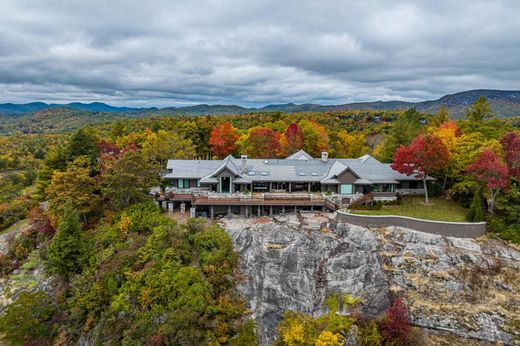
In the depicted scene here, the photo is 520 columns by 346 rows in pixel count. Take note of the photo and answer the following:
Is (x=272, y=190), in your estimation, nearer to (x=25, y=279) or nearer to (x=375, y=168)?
(x=375, y=168)

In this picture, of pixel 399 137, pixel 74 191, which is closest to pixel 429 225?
pixel 399 137

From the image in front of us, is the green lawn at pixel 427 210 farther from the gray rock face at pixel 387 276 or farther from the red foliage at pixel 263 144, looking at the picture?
the red foliage at pixel 263 144

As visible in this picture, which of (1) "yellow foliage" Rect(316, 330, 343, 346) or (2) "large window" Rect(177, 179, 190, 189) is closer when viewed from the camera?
(1) "yellow foliage" Rect(316, 330, 343, 346)

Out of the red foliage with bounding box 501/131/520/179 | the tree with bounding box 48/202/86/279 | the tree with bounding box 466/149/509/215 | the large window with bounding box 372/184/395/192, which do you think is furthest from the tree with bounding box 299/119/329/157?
the tree with bounding box 48/202/86/279

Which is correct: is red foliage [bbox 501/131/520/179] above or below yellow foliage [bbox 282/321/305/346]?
above

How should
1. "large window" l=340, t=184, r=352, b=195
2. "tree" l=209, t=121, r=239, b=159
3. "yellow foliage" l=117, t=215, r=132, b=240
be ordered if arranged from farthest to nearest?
"tree" l=209, t=121, r=239, b=159
"large window" l=340, t=184, r=352, b=195
"yellow foliage" l=117, t=215, r=132, b=240

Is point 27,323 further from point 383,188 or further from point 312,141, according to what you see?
point 312,141

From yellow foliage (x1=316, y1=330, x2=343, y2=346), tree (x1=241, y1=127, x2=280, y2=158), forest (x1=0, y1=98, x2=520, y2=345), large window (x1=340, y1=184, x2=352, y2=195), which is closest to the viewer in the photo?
yellow foliage (x1=316, y1=330, x2=343, y2=346)

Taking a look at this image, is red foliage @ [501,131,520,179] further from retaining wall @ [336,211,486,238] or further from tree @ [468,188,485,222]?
retaining wall @ [336,211,486,238]
